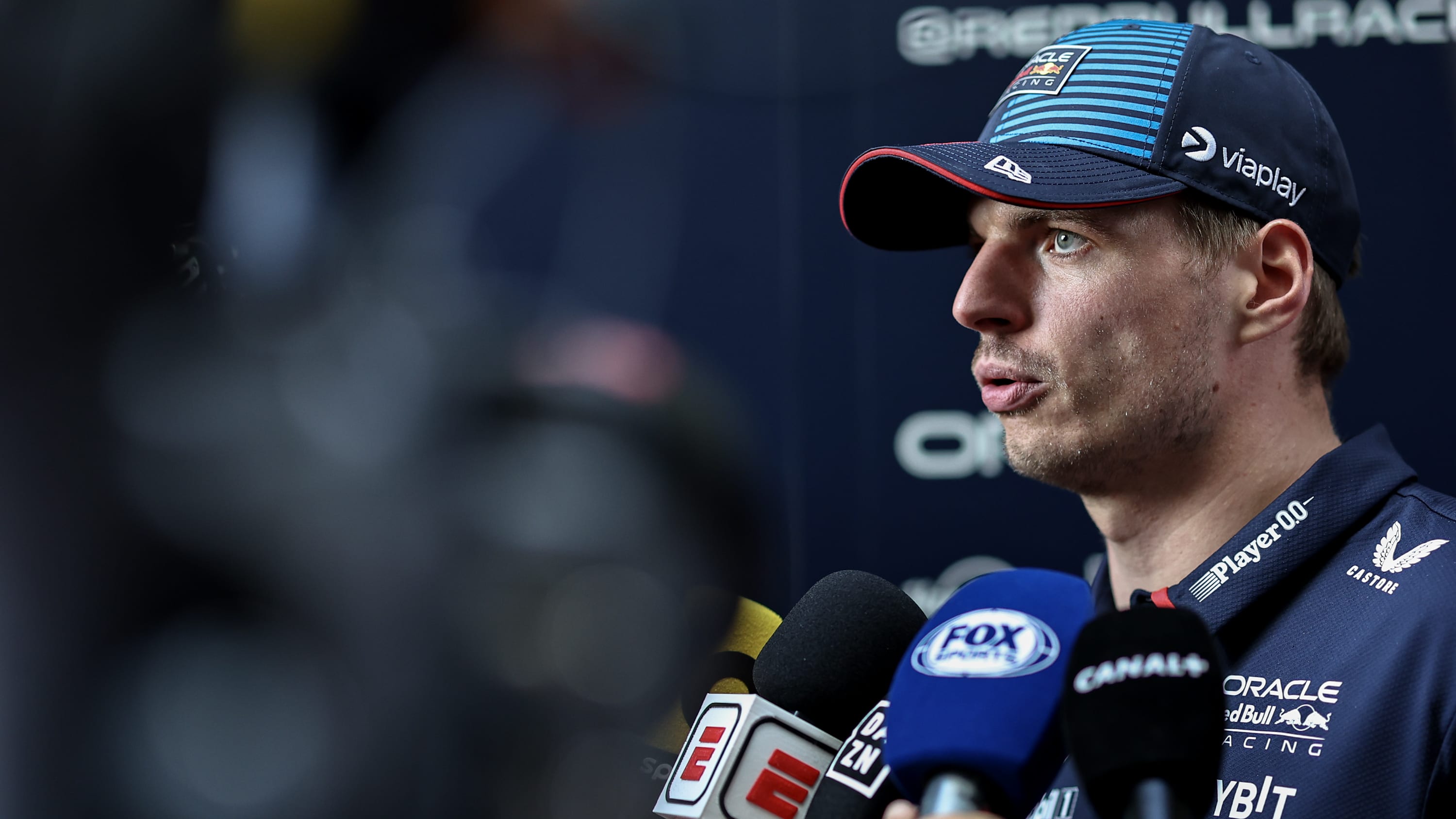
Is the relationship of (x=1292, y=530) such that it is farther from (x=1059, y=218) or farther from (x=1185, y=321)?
(x=1059, y=218)

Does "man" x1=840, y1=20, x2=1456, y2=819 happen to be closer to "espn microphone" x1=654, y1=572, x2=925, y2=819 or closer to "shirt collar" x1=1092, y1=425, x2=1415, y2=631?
"shirt collar" x1=1092, y1=425, x2=1415, y2=631

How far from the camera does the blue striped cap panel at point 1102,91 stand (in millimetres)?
918

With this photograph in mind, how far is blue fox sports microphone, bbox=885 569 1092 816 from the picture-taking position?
0.49 m

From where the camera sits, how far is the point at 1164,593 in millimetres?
881

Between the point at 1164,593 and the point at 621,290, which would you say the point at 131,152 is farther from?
the point at 1164,593

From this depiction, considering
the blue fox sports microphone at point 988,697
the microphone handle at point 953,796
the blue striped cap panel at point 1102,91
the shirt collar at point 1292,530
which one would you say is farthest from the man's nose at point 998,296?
the microphone handle at point 953,796

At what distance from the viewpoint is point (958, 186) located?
0.99 meters

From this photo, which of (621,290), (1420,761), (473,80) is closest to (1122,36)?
(1420,761)

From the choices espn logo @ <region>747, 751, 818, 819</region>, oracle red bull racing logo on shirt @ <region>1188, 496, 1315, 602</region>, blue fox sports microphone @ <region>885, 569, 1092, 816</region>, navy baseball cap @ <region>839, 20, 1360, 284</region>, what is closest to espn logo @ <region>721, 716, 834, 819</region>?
espn logo @ <region>747, 751, 818, 819</region>

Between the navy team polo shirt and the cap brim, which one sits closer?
the navy team polo shirt

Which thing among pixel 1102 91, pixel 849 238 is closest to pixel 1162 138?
pixel 1102 91

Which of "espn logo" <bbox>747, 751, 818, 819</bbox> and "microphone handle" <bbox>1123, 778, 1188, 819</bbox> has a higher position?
"microphone handle" <bbox>1123, 778, 1188, 819</bbox>

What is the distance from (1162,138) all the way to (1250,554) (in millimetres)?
330

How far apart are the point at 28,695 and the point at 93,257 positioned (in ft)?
2.20
